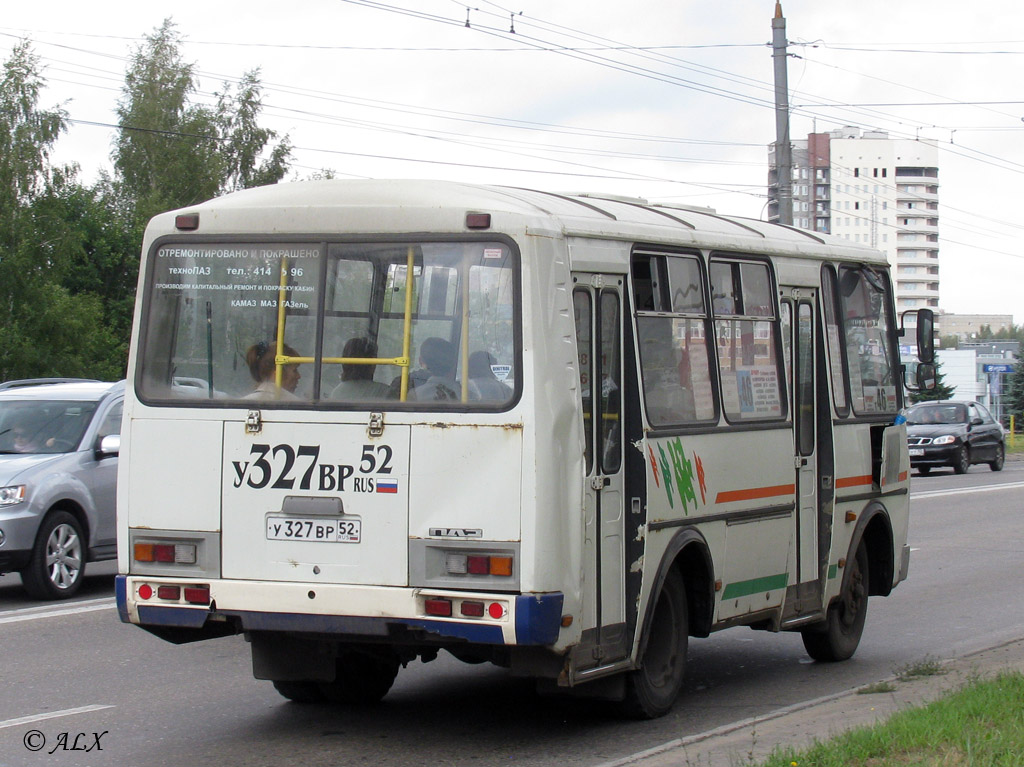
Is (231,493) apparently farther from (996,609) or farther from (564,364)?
(996,609)

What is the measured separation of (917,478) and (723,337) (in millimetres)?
24909

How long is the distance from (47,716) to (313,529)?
6.75 feet

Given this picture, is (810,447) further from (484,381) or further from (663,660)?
(484,381)

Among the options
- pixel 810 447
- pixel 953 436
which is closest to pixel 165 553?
pixel 810 447

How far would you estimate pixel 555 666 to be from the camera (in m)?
6.76

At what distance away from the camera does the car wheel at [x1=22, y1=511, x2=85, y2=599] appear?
1197 centimetres

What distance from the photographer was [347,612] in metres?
6.66

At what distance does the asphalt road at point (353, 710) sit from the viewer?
7.05 meters

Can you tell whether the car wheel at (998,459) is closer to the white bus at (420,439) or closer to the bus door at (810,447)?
the bus door at (810,447)

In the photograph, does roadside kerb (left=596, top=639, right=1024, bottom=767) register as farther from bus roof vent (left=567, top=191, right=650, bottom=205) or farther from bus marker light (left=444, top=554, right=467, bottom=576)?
bus roof vent (left=567, top=191, right=650, bottom=205)

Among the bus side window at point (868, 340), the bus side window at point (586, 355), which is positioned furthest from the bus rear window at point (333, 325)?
the bus side window at point (868, 340)

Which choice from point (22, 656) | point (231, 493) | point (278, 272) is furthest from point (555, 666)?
point (22, 656)

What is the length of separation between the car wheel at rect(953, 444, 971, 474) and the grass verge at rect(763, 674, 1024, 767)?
2641 centimetres

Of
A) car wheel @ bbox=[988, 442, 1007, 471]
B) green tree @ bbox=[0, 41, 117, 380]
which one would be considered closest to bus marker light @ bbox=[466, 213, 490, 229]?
car wheel @ bbox=[988, 442, 1007, 471]
